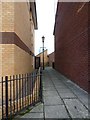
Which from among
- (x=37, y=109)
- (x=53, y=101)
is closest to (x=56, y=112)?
(x=37, y=109)

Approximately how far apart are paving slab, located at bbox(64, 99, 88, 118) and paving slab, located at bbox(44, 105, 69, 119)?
18 centimetres

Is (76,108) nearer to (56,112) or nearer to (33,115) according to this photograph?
(56,112)

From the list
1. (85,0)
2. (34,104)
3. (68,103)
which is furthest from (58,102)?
(85,0)

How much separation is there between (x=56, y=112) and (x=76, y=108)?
2.27 feet

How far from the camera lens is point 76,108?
5.88 m

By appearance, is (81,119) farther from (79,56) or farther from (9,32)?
(79,56)

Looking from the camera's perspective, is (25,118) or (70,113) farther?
(70,113)

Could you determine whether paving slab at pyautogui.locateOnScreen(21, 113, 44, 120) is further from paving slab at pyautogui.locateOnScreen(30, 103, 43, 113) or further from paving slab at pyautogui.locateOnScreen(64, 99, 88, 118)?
paving slab at pyautogui.locateOnScreen(64, 99, 88, 118)

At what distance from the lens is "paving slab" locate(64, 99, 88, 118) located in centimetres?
527

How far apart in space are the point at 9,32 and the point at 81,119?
376cm

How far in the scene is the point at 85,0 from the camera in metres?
8.38

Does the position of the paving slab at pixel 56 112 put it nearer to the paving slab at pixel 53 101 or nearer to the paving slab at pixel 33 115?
the paving slab at pixel 33 115

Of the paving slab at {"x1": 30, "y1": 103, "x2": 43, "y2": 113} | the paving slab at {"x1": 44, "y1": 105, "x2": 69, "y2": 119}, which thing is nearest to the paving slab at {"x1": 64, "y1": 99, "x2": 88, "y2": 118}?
the paving slab at {"x1": 44, "y1": 105, "x2": 69, "y2": 119}

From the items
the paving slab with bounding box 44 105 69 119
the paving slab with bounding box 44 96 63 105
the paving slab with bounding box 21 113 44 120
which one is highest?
the paving slab with bounding box 44 96 63 105
